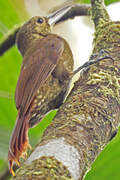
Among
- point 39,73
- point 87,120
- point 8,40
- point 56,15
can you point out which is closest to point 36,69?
point 39,73

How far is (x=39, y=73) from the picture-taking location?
2.62 meters

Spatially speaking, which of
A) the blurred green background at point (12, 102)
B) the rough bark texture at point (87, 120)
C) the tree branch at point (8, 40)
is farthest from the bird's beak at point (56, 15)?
the rough bark texture at point (87, 120)

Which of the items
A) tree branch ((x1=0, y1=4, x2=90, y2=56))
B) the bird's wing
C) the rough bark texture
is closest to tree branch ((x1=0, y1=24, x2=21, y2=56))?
tree branch ((x1=0, y1=4, x2=90, y2=56))

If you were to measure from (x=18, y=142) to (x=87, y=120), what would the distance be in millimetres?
523

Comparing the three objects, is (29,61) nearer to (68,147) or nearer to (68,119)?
(68,119)

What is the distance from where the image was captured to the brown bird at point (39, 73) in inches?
92.0

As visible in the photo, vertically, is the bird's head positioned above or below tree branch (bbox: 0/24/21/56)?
below

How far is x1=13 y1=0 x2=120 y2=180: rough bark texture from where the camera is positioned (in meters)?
1.20

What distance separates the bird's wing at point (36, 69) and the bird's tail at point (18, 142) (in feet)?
0.39

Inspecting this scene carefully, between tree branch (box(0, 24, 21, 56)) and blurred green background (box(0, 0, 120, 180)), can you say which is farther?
tree branch (box(0, 24, 21, 56))

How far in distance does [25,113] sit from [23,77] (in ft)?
1.30

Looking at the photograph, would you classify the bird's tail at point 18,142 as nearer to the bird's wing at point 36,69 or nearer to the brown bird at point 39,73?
the brown bird at point 39,73

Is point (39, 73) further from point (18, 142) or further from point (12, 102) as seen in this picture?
point (18, 142)

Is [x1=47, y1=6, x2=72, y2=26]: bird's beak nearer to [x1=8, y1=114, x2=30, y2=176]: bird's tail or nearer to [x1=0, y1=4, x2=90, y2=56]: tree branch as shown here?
[x1=0, y1=4, x2=90, y2=56]: tree branch
